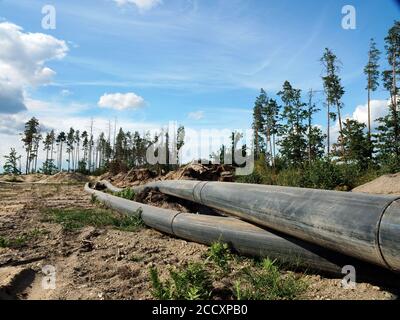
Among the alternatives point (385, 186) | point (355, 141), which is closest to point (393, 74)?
point (355, 141)

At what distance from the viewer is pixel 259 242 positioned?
3918mm

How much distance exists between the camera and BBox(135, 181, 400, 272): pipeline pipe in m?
2.46

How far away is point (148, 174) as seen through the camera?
56.9ft

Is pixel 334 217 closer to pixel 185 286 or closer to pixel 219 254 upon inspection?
pixel 185 286

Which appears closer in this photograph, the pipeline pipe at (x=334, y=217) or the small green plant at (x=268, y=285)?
the pipeline pipe at (x=334, y=217)

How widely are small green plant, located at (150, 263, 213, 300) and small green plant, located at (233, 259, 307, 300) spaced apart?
11.1 inches

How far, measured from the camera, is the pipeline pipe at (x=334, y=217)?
246 cm

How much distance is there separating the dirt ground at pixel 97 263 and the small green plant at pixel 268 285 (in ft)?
0.40

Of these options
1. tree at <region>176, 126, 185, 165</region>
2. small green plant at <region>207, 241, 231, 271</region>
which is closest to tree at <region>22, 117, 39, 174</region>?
tree at <region>176, 126, 185, 165</region>

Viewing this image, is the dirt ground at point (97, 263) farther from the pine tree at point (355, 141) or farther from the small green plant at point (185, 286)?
the pine tree at point (355, 141)

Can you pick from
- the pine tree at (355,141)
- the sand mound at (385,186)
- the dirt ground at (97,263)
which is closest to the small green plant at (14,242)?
the dirt ground at (97,263)
